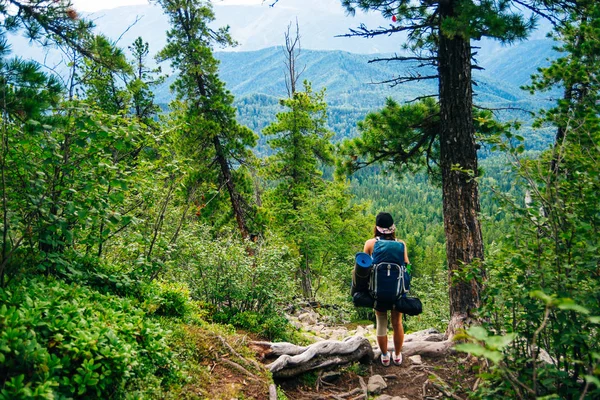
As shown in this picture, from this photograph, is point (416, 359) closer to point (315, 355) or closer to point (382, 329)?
point (382, 329)

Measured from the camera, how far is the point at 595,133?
3.55 meters

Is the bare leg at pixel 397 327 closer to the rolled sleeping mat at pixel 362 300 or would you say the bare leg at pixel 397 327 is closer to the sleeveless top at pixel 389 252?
the rolled sleeping mat at pixel 362 300

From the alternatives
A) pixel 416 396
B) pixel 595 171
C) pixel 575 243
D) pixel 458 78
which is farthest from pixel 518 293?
pixel 458 78

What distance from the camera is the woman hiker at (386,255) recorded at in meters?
4.70

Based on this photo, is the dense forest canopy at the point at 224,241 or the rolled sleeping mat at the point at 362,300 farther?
the rolled sleeping mat at the point at 362,300

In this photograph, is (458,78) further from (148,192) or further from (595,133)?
(148,192)

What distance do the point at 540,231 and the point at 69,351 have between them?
3.31m

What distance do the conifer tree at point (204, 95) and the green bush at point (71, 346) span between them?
11.2m

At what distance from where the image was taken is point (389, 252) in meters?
4.70

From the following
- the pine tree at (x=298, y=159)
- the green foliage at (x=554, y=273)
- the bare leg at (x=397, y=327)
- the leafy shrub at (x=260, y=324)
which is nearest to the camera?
the green foliage at (x=554, y=273)

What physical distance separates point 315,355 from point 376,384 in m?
0.80

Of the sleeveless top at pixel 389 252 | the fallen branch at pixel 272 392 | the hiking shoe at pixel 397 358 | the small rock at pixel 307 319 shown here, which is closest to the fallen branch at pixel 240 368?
the fallen branch at pixel 272 392

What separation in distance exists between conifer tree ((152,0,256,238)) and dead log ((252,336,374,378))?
969cm

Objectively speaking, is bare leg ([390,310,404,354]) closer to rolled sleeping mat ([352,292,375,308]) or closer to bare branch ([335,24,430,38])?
rolled sleeping mat ([352,292,375,308])
